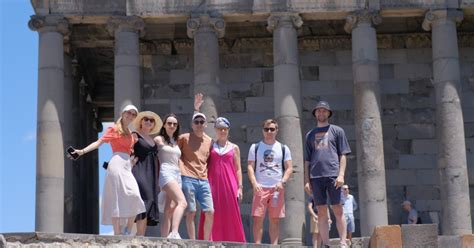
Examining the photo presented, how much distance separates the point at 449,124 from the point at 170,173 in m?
12.8

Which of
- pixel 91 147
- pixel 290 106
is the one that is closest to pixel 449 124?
pixel 290 106

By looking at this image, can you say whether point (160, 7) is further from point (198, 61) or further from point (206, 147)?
point (206, 147)

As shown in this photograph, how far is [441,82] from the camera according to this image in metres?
31.2

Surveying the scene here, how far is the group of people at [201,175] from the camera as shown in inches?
768

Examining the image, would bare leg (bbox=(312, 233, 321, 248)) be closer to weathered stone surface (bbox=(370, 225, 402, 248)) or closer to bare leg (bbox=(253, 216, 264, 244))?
bare leg (bbox=(253, 216, 264, 244))

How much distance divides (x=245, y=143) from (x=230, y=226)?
13011 millimetres

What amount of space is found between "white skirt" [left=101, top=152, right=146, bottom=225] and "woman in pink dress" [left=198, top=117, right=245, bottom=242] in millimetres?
2006

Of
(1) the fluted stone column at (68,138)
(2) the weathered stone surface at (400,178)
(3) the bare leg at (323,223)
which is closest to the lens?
(3) the bare leg at (323,223)

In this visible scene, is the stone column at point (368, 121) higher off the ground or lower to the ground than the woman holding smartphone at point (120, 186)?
higher

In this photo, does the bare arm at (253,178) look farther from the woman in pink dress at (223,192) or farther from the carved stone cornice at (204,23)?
the carved stone cornice at (204,23)

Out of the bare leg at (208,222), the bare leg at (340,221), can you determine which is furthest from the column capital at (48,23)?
the bare leg at (340,221)

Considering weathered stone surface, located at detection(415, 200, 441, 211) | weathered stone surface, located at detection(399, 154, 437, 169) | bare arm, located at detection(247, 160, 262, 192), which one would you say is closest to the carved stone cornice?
weathered stone surface, located at detection(399, 154, 437, 169)

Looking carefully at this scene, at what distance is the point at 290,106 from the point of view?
30.8 m

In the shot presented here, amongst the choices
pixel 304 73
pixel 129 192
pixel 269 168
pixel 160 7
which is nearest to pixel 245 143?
pixel 304 73
